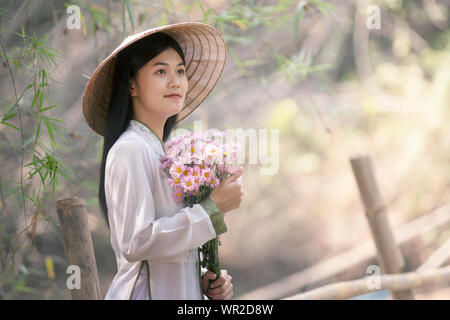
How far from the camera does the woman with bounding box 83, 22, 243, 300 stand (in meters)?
1.14

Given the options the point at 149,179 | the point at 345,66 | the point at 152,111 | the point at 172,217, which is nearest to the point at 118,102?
the point at 152,111

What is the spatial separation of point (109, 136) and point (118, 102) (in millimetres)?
91

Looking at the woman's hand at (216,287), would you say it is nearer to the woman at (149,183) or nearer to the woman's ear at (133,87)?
the woman at (149,183)

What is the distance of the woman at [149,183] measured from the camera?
1144 millimetres

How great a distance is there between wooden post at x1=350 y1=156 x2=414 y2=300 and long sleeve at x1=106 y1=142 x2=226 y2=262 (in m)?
1.20

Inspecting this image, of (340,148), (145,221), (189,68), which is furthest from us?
(340,148)

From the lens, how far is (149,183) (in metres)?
1.21

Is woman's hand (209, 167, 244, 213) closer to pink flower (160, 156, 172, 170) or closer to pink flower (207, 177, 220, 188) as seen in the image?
Answer: pink flower (207, 177, 220, 188)

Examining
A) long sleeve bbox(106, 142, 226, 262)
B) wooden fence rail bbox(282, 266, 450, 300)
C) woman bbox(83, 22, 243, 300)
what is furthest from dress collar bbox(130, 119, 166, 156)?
wooden fence rail bbox(282, 266, 450, 300)

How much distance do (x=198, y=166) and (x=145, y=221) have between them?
6.9 inches

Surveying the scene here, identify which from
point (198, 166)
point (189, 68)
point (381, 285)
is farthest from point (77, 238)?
point (381, 285)

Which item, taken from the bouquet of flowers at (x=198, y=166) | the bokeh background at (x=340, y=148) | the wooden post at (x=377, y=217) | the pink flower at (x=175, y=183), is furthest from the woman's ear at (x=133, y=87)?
the bokeh background at (x=340, y=148)

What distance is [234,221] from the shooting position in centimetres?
512

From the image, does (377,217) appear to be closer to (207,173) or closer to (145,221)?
(207,173)
